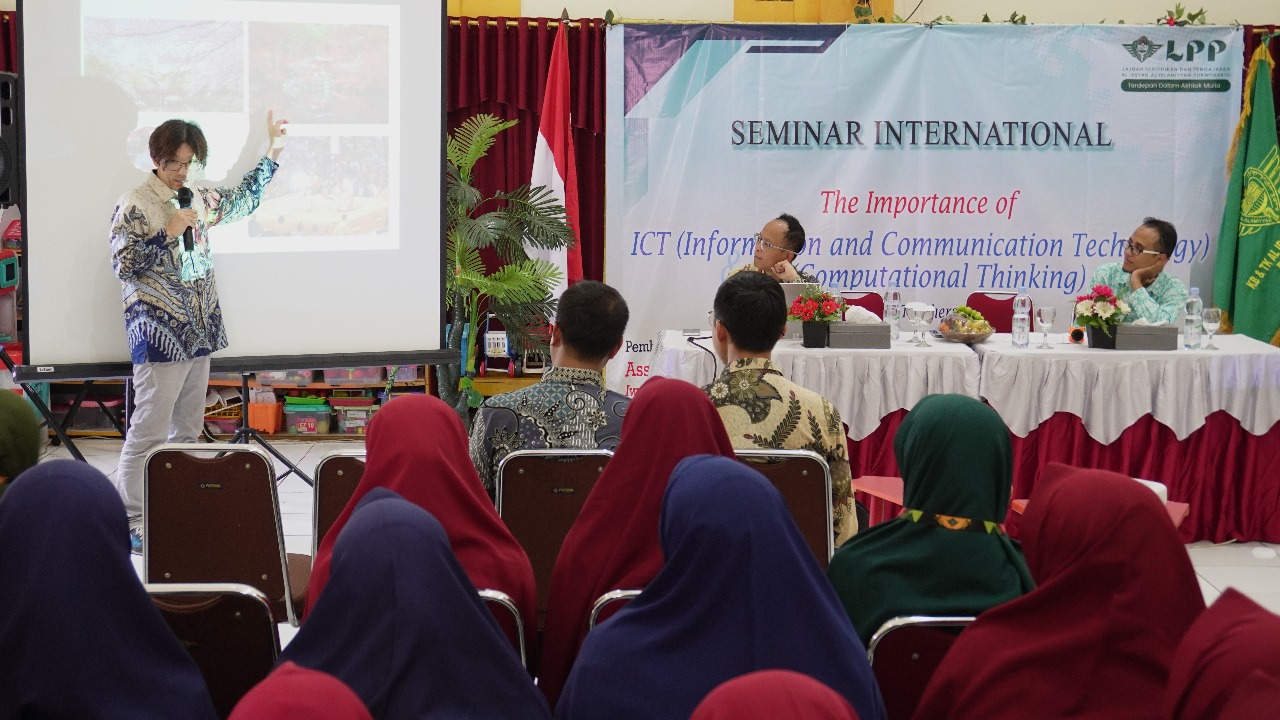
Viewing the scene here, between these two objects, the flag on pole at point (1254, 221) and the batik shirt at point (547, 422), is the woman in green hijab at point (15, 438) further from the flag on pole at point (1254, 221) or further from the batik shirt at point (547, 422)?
the flag on pole at point (1254, 221)

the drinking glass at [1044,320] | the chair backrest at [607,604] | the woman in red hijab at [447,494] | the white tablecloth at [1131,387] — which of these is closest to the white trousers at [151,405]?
the woman in red hijab at [447,494]

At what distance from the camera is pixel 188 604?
77.7 inches

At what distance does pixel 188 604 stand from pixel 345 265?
118 inches

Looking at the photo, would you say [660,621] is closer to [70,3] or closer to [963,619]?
[963,619]

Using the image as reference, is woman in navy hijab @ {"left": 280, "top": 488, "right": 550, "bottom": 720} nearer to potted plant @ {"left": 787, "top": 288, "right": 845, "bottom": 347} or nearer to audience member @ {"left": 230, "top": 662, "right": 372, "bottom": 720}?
audience member @ {"left": 230, "top": 662, "right": 372, "bottom": 720}

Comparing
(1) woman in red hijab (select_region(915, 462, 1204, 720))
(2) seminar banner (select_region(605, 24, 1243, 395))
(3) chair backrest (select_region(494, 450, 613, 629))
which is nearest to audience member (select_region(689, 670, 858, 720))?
(1) woman in red hijab (select_region(915, 462, 1204, 720))

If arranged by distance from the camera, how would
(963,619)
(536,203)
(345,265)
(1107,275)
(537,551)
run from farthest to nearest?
1. (536,203)
2. (1107,275)
3. (345,265)
4. (537,551)
5. (963,619)

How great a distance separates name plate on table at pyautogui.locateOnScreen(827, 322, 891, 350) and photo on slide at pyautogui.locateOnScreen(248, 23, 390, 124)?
6.67ft

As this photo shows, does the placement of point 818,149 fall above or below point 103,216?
above

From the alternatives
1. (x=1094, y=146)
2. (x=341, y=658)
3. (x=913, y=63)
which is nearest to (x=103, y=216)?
(x=341, y=658)

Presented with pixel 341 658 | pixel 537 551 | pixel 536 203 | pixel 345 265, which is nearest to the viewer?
pixel 341 658

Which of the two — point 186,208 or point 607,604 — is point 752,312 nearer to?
point 607,604

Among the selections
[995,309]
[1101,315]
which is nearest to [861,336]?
[1101,315]

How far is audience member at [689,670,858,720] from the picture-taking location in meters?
1.08
